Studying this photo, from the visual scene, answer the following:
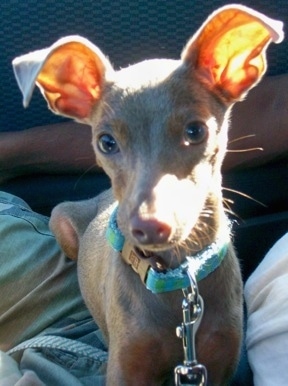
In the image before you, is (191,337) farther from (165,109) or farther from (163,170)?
(165,109)

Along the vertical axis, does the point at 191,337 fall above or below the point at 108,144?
below

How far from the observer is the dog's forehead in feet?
7.09

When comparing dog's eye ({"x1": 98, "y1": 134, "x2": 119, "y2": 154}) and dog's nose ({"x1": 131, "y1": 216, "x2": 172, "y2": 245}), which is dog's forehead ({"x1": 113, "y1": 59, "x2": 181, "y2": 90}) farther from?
dog's nose ({"x1": 131, "y1": 216, "x2": 172, "y2": 245})

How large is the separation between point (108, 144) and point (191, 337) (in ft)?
1.93

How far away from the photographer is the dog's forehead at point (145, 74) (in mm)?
2162

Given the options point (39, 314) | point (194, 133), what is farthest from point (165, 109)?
point (39, 314)

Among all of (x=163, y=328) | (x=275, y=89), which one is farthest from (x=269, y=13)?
(x=163, y=328)

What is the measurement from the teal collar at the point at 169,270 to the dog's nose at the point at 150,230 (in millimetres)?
348

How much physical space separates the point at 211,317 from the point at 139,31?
1.29 m

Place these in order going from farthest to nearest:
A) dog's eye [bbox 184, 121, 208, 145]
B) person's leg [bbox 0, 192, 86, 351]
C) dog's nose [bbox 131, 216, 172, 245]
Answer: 1. person's leg [bbox 0, 192, 86, 351]
2. dog's eye [bbox 184, 121, 208, 145]
3. dog's nose [bbox 131, 216, 172, 245]

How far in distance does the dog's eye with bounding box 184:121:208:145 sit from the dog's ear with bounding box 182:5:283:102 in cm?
20

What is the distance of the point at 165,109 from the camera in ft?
6.80

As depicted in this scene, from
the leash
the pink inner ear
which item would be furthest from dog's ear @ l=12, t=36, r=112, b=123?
the leash

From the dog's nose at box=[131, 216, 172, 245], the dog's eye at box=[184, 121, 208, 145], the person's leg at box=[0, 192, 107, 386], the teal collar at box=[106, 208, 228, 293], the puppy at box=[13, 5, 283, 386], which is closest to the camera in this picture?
the dog's nose at box=[131, 216, 172, 245]
